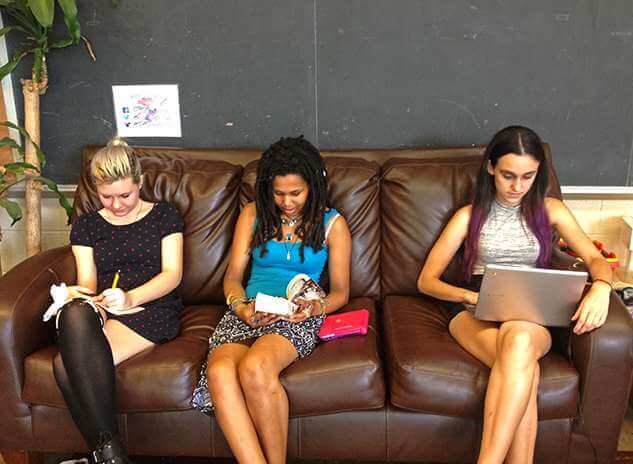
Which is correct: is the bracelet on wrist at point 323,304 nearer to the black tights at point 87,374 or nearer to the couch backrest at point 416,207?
the couch backrest at point 416,207

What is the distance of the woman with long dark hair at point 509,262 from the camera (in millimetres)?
1650

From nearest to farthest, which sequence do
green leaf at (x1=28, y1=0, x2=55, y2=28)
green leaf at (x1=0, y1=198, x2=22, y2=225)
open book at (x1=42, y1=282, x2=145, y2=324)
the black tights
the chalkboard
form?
1. the black tights
2. open book at (x1=42, y1=282, x2=145, y2=324)
3. green leaf at (x1=28, y1=0, x2=55, y2=28)
4. green leaf at (x1=0, y1=198, x2=22, y2=225)
5. the chalkboard

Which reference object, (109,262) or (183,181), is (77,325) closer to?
(109,262)

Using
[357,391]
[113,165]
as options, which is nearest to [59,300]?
[113,165]

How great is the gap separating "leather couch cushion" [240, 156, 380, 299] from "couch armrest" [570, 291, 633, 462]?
2.45 ft

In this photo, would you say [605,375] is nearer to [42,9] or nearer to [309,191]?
[309,191]

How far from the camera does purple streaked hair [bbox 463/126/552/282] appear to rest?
189 centimetres

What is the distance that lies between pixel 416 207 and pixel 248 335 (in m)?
0.76

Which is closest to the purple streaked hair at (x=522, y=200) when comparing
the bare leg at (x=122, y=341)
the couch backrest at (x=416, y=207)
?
the couch backrest at (x=416, y=207)

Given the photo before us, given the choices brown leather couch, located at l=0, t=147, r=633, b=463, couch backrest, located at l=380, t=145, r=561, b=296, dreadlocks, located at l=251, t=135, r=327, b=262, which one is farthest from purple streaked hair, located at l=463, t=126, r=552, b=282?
dreadlocks, located at l=251, t=135, r=327, b=262

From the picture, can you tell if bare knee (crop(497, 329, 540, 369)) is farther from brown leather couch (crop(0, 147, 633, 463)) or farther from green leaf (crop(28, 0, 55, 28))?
green leaf (crop(28, 0, 55, 28))

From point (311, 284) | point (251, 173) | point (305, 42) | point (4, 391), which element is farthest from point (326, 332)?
point (305, 42)

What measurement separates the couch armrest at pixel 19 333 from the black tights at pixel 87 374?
5.2 inches

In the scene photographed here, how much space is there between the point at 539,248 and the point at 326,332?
0.74 m
